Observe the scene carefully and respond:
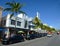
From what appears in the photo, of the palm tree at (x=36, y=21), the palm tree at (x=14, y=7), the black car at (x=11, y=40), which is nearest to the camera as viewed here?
the black car at (x=11, y=40)

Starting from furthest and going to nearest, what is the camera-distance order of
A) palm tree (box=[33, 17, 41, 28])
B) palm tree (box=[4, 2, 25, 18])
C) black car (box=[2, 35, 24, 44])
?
palm tree (box=[33, 17, 41, 28]), palm tree (box=[4, 2, 25, 18]), black car (box=[2, 35, 24, 44])

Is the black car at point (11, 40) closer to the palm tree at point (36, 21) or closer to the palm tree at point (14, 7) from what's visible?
the palm tree at point (14, 7)

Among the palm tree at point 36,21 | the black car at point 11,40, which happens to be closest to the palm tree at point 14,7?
the black car at point 11,40

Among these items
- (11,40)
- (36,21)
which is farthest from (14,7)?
(36,21)

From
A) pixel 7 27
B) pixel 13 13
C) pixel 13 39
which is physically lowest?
pixel 13 39

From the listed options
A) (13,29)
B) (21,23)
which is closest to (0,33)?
(13,29)

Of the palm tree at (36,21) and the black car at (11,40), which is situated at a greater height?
the palm tree at (36,21)

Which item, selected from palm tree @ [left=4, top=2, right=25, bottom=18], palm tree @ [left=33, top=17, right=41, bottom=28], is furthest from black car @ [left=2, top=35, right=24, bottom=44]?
palm tree @ [left=33, top=17, right=41, bottom=28]

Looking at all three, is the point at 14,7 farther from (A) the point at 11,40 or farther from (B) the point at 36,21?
(B) the point at 36,21

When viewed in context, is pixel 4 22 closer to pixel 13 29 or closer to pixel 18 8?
pixel 13 29

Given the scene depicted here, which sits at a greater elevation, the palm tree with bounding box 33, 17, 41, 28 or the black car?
the palm tree with bounding box 33, 17, 41, 28

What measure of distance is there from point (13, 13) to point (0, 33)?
684cm

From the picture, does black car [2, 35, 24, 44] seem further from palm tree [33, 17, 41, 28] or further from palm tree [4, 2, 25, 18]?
palm tree [33, 17, 41, 28]

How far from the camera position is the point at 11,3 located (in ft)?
154
